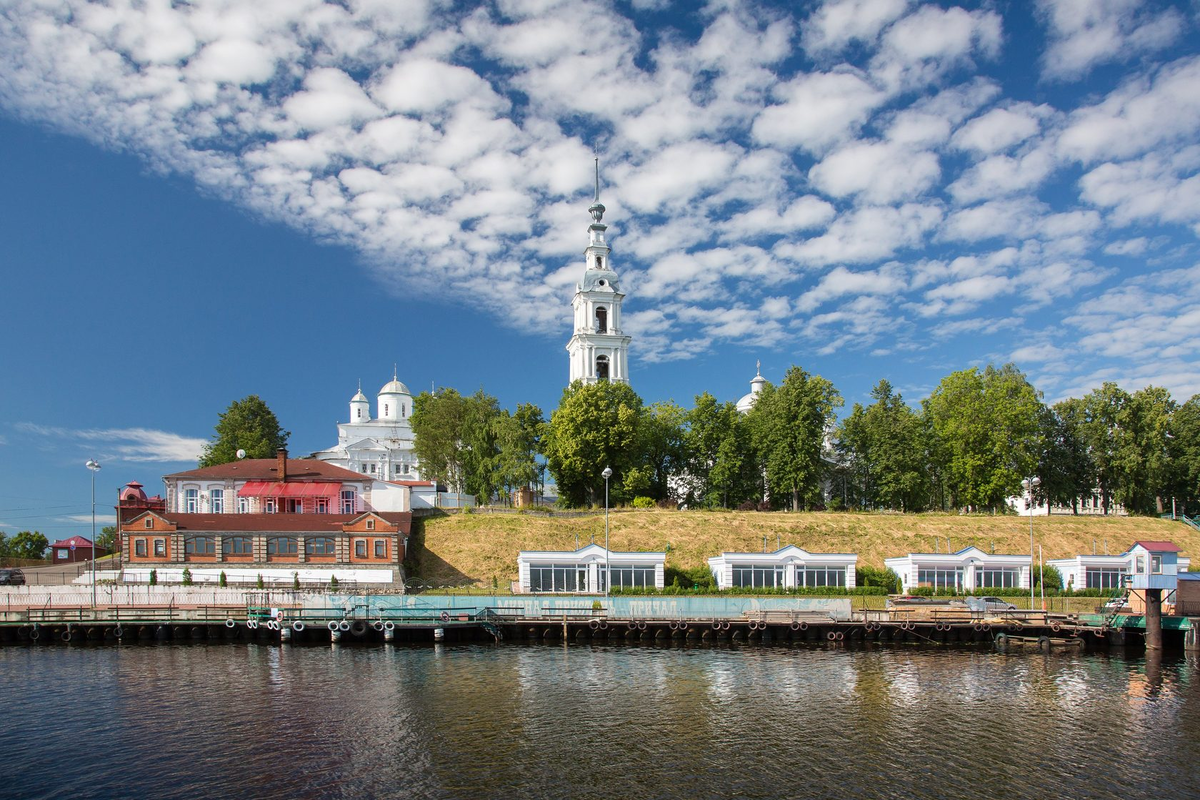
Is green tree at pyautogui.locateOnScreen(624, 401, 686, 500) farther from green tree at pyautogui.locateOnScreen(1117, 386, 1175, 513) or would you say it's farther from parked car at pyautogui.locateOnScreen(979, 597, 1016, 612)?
green tree at pyautogui.locateOnScreen(1117, 386, 1175, 513)

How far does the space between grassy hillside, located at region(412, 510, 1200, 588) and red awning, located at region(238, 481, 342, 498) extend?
1053 centimetres

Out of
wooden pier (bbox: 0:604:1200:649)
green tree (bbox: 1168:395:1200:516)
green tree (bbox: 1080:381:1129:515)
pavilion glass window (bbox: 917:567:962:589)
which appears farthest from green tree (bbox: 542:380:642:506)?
green tree (bbox: 1168:395:1200:516)

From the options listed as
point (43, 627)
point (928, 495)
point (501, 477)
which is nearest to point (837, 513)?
point (928, 495)

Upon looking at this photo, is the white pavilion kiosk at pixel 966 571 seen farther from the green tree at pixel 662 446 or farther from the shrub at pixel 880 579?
the green tree at pixel 662 446

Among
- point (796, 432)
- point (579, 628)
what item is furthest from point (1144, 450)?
point (579, 628)

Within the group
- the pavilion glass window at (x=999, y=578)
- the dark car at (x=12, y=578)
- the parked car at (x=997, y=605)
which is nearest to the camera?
the parked car at (x=997, y=605)

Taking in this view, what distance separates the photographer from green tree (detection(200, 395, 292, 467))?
310 feet

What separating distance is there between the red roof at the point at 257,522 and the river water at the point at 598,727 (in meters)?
21.8

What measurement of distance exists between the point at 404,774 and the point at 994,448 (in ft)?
241

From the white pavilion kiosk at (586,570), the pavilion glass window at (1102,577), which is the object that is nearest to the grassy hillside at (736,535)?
the white pavilion kiosk at (586,570)

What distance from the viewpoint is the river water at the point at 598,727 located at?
22281mm

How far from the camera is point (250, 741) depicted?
25.8 metres

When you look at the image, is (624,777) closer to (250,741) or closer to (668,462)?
(250,741)

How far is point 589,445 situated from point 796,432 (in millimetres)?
21753
